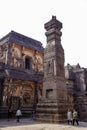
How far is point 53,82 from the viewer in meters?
12.9

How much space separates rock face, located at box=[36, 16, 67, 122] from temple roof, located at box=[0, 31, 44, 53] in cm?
1110

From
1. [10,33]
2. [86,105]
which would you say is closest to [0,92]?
[10,33]

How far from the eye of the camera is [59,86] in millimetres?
12883

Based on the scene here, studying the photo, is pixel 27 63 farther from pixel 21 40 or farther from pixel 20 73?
pixel 20 73

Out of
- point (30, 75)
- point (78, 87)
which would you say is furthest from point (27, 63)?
point (78, 87)

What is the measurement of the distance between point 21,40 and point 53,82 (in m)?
15.4

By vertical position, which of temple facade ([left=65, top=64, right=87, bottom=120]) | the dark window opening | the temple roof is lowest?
temple facade ([left=65, top=64, right=87, bottom=120])

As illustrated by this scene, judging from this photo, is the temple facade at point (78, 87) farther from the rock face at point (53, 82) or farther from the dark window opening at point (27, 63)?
the rock face at point (53, 82)

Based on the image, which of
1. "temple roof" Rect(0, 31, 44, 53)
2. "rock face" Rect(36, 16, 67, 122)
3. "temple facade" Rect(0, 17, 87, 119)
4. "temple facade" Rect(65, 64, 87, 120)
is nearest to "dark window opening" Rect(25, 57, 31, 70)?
"temple facade" Rect(0, 17, 87, 119)

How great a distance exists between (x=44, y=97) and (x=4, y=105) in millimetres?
5497

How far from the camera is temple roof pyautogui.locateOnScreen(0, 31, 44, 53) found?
25.2m

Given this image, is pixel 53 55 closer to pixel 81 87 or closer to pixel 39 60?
pixel 39 60

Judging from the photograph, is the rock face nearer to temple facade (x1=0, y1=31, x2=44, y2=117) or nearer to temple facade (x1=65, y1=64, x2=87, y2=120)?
temple facade (x1=0, y1=31, x2=44, y2=117)

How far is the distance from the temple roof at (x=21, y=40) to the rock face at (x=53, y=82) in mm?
11099
